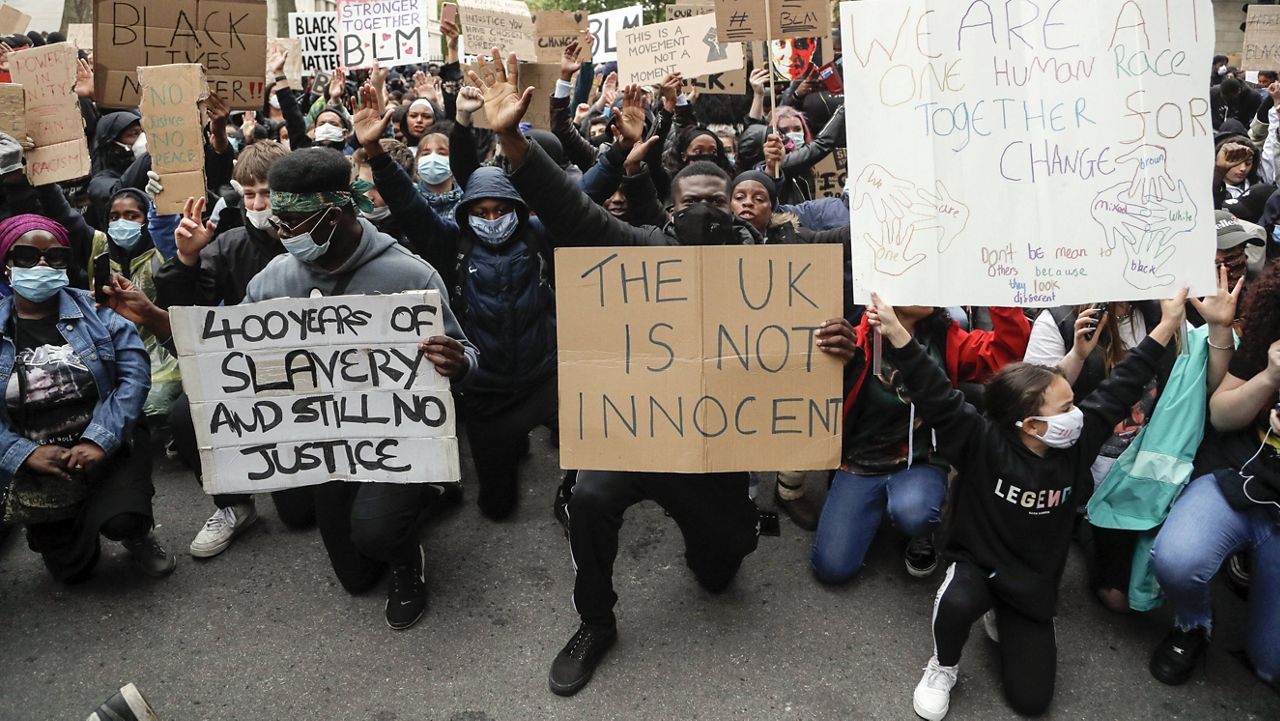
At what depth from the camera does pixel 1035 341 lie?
149 inches

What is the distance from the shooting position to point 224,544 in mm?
4230

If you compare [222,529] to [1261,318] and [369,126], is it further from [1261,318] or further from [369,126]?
[1261,318]

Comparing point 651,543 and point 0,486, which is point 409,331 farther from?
point 0,486

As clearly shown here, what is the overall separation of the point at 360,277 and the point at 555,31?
17.4ft

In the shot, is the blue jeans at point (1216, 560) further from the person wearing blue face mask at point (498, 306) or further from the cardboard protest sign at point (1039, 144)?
the person wearing blue face mask at point (498, 306)

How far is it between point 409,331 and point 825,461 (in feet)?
5.38

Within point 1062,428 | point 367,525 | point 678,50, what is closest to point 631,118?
point 367,525

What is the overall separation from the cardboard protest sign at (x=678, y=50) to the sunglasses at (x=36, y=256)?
482 cm

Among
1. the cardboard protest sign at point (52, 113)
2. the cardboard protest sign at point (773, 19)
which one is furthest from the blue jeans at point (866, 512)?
the cardboard protest sign at point (52, 113)

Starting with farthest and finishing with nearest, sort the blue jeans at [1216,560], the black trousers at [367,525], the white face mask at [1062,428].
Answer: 1. the black trousers at [367,525]
2. the blue jeans at [1216,560]
3. the white face mask at [1062,428]

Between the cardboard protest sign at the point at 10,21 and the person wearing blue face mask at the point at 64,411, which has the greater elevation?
the cardboard protest sign at the point at 10,21

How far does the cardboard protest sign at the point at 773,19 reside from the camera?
247 inches

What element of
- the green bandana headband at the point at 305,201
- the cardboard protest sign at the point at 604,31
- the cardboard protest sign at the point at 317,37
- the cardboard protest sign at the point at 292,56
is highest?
the cardboard protest sign at the point at 604,31

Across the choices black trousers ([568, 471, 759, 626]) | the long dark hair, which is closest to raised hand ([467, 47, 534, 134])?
black trousers ([568, 471, 759, 626])
